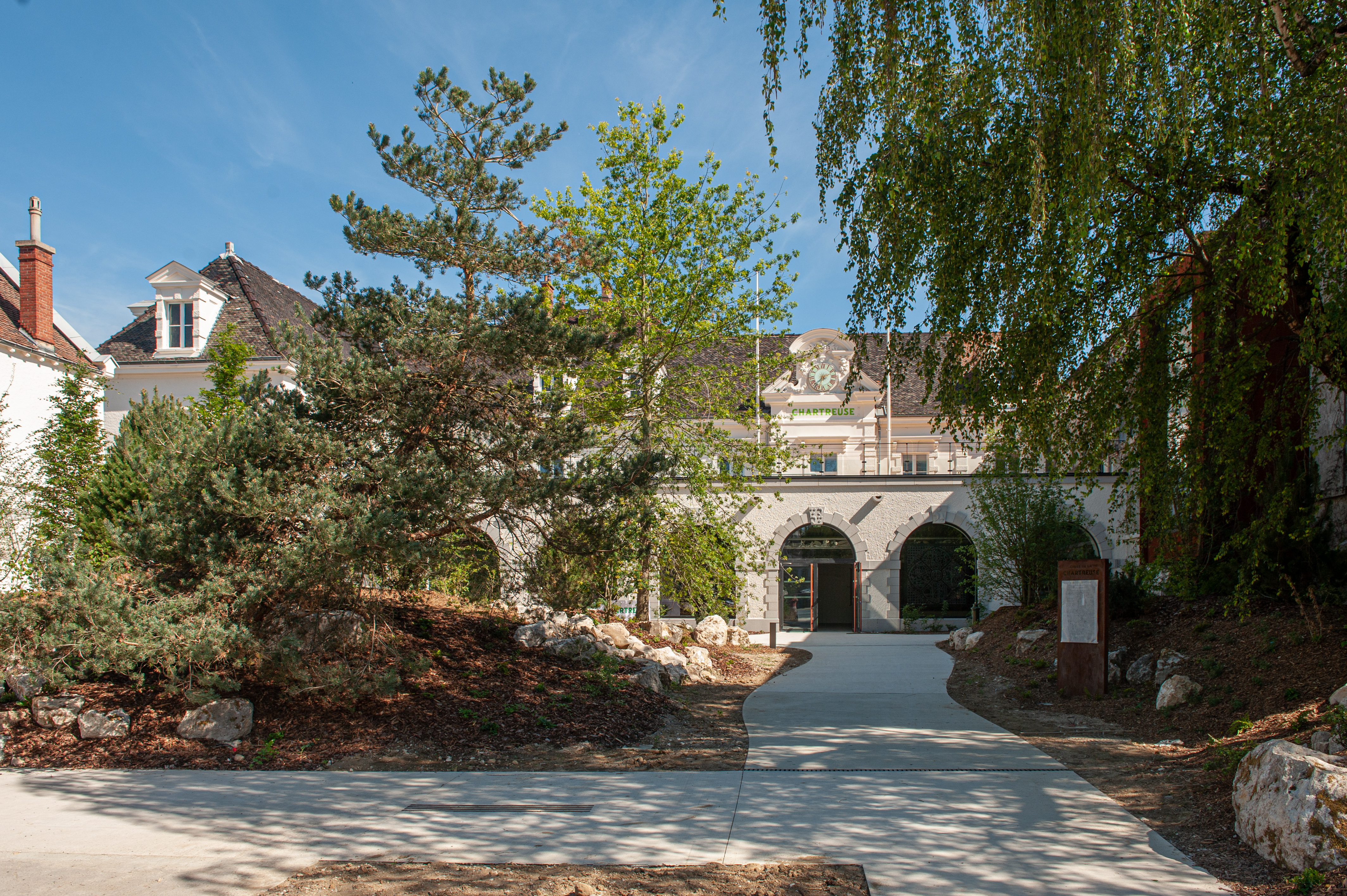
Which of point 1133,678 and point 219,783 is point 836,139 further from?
point 219,783

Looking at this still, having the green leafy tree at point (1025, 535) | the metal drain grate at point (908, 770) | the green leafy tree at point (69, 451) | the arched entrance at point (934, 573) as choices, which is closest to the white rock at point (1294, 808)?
the metal drain grate at point (908, 770)

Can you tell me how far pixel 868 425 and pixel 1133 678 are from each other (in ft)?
65.8

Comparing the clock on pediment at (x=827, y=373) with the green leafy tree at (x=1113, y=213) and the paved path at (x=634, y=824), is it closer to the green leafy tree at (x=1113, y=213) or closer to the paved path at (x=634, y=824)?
the green leafy tree at (x=1113, y=213)

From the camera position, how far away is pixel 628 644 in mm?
12281

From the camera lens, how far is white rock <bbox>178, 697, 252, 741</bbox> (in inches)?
302

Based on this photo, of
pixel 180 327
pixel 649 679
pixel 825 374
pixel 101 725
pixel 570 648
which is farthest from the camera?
pixel 825 374

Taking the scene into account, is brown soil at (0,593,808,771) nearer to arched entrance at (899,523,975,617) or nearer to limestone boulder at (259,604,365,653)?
limestone boulder at (259,604,365,653)

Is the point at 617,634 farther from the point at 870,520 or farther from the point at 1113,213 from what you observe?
the point at 870,520

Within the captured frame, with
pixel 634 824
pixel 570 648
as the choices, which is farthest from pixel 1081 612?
pixel 634 824

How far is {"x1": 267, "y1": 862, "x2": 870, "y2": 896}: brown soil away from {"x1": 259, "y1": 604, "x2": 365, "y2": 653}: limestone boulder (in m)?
4.20

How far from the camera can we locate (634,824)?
5.27 metres

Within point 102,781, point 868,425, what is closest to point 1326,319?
point 102,781

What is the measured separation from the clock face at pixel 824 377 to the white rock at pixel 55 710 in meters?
24.6

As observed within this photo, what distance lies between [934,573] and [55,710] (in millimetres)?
22689
